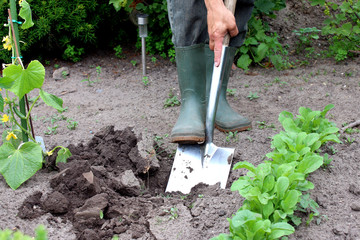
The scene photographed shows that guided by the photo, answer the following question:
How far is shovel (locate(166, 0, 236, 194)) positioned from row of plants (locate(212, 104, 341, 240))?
379mm

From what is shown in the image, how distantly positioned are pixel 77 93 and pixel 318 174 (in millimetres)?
2254

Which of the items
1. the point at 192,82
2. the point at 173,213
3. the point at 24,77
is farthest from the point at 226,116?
the point at 24,77

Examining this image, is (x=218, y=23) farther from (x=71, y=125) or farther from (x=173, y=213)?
(x=71, y=125)

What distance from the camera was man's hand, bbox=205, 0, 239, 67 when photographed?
7.04ft

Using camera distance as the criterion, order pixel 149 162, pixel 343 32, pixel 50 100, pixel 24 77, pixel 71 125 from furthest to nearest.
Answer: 1. pixel 343 32
2. pixel 71 125
3. pixel 149 162
4. pixel 50 100
5. pixel 24 77

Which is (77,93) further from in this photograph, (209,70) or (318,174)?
(318,174)

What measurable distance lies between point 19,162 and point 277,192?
1.16m

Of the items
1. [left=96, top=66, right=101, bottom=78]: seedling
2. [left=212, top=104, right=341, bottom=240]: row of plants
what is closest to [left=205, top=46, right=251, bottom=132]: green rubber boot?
[left=212, top=104, right=341, bottom=240]: row of plants

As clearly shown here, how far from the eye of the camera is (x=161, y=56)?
420cm

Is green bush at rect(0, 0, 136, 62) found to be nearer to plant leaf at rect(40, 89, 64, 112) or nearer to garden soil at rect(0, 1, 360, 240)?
garden soil at rect(0, 1, 360, 240)

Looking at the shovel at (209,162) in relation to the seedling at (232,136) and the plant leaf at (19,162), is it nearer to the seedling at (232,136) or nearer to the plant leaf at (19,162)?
the seedling at (232,136)

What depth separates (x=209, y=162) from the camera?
226cm

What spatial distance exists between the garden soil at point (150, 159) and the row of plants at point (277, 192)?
0.39 ft

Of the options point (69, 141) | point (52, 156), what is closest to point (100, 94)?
point (69, 141)
